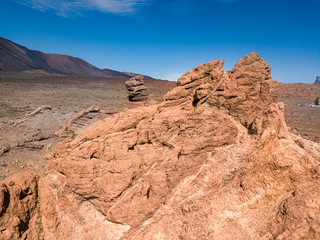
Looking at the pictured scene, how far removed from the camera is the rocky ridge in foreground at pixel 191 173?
429cm

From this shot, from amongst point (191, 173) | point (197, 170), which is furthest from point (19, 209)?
point (197, 170)

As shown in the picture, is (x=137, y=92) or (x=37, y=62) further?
(x=37, y=62)

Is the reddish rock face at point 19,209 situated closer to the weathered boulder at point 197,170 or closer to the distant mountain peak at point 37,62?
the weathered boulder at point 197,170

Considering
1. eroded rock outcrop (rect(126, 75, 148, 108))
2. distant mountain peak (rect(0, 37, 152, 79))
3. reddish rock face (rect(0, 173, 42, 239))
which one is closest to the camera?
reddish rock face (rect(0, 173, 42, 239))

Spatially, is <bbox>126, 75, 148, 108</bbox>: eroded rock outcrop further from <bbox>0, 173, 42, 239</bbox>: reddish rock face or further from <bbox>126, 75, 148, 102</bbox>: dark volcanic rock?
<bbox>0, 173, 42, 239</bbox>: reddish rock face

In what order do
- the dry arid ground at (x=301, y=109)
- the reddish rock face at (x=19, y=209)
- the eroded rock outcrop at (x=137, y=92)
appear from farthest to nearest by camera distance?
the dry arid ground at (x=301, y=109) < the eroded rock outcrop at (x=137, y=92) < the reddish rock face at (x=19, y=209)

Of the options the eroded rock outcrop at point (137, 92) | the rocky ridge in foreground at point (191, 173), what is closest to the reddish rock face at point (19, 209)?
the rocky ridge in foreground at point (191, 173)

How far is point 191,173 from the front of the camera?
5383mm

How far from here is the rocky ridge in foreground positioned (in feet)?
14.1

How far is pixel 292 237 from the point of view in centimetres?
353

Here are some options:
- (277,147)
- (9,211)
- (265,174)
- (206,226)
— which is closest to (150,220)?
(206,226)

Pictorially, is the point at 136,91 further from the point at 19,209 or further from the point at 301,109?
the point at 301,109

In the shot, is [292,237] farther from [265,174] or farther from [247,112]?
[247,112]

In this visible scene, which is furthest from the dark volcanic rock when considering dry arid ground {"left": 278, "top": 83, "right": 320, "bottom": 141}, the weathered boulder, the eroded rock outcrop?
dry arid ground {"left": 278, "top": 83, "right": 320, "bottom": 141}
